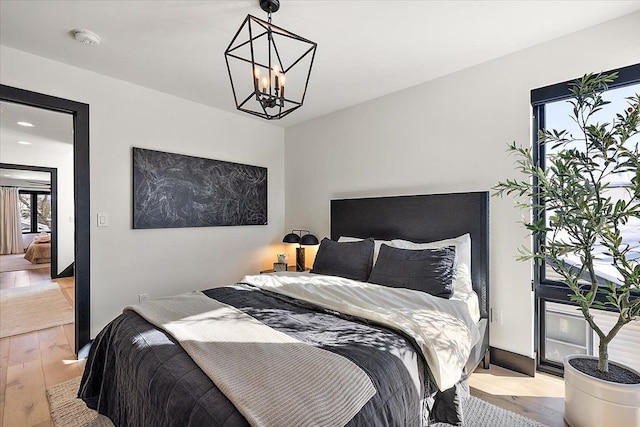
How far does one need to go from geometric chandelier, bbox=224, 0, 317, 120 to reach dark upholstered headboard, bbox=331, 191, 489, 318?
55.4 inches

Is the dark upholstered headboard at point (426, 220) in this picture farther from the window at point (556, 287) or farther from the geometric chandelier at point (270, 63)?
the geometric chandelier at point (270, 63)

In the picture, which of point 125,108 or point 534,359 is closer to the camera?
point 534,359

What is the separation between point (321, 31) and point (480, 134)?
1.57 metres

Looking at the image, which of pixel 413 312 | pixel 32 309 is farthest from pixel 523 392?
pixel 32 309

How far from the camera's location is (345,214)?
11.4 feet

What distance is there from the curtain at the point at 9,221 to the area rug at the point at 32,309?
16.6ft

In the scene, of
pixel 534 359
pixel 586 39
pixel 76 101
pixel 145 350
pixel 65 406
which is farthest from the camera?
pixel 76 101

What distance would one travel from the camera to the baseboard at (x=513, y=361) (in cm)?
232

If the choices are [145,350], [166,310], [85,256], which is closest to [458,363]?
[145,350]

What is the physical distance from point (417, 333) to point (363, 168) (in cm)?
221

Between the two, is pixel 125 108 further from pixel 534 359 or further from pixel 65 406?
pixel 534 359

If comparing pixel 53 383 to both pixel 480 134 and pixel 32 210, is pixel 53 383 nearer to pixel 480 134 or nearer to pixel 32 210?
pixel 480 134

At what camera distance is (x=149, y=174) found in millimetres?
3055

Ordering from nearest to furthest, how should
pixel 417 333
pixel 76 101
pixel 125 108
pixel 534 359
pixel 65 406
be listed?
pixel 417 333
pixel 65 406
pixel 534 359
pixel 76 101
pixel 125 108
